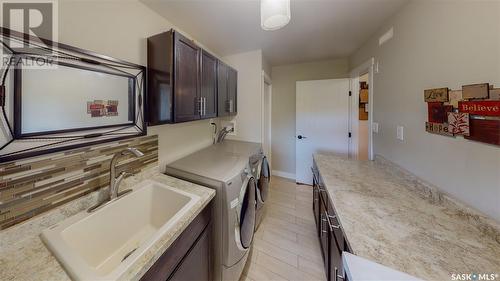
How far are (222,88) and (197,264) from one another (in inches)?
70.1

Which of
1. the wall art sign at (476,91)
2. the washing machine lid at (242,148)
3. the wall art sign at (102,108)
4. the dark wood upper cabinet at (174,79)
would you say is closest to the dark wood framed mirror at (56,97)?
the wall art sign at (102,108)

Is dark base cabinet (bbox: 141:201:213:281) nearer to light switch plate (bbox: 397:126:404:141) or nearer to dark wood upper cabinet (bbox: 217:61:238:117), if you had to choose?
dark wood upper cabinet (bbox: 217:61:238:117)

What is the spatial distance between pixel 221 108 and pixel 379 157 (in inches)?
75.2

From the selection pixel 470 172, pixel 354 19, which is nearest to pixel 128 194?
pixel 470 172

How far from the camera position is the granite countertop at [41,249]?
0.58 m

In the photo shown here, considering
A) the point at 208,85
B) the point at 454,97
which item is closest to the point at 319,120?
the point at 454,97

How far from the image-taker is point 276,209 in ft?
8.02

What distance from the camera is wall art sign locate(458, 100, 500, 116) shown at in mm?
812

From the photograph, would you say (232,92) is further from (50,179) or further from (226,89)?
(50,179)

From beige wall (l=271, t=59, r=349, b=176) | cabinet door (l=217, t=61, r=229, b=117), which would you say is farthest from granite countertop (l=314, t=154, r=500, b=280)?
beige wall (l=271, t=59, r=349, b=176)

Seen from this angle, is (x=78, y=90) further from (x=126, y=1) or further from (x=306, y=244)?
(x=306, y=244)

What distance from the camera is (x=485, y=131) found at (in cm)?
85

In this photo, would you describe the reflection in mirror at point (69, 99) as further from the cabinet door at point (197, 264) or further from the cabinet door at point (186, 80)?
the cabinet door at point (197, 264)

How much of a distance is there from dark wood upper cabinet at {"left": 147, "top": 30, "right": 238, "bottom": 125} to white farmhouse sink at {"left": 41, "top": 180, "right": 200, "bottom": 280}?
57 centimetres
